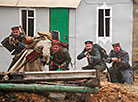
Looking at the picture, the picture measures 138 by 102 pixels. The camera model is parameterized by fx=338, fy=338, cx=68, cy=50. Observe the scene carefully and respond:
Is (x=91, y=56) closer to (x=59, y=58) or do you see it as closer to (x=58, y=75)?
(x=59, y=58)

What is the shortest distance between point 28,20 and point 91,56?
3265mm

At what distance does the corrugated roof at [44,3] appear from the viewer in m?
14.9

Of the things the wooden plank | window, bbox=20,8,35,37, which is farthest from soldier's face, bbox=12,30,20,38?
the wooden plank

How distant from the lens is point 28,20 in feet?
49.6

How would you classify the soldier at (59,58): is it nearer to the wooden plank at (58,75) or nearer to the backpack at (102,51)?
the backpack at (102,51)

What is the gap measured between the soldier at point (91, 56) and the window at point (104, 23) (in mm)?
586

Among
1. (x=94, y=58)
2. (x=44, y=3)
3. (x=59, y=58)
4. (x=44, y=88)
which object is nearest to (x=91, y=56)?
(x=94, y=58)

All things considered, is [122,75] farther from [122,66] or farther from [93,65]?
[93,65]

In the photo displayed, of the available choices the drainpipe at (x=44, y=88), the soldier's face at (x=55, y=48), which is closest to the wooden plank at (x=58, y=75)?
the drainpipe at (x=44, y=88)

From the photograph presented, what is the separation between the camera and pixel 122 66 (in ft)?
50.4

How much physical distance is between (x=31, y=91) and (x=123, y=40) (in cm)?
820

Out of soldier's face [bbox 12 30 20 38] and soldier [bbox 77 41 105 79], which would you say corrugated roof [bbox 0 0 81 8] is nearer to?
soldier's face [bbox 12 30 20 38]

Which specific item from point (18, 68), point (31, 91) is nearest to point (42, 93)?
point (31, 91)

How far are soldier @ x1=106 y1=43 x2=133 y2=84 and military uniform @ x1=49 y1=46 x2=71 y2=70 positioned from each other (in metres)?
1.88
